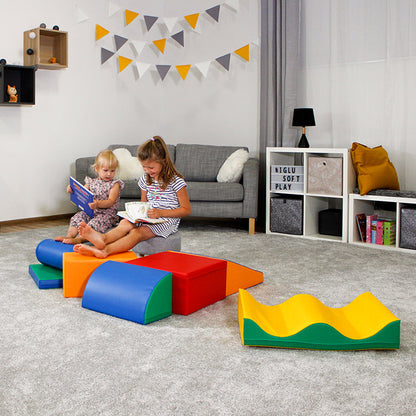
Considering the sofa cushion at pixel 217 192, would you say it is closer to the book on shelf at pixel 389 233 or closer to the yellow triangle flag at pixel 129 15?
the book on shelf at pixel 389 233

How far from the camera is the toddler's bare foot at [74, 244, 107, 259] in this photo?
8.92 ft

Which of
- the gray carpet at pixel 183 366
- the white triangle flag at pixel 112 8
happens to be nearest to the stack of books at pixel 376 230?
the gray carpet at pixel 183 366

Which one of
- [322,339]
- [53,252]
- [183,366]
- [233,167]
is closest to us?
[183,366]

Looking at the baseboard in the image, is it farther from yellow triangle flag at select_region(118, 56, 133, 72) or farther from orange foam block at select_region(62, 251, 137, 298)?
orange foam block at select_region(62, 251, 137, 298)

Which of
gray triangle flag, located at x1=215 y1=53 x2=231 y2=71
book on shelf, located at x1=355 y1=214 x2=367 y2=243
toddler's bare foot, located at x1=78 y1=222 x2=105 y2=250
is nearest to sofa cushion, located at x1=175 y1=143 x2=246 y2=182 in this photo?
gray triangle flag, located at x1=215 y1=53 x2=231 y2=71

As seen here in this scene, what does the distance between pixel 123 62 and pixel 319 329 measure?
4.31 metres

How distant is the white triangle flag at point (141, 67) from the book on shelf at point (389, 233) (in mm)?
3021

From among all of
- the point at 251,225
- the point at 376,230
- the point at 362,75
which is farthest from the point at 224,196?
the point at 362,75

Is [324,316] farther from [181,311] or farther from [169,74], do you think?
[169,74]

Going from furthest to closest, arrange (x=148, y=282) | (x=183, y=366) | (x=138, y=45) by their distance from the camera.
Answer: (x=138, y=45) < (x=148, y=282) < (x=183, y=366)

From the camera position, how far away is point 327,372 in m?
1.83

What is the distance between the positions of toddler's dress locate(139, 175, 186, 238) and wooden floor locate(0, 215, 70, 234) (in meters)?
1.92

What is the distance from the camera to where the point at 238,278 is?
2764 mm

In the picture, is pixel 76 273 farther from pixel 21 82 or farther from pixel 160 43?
pixel 160 43
